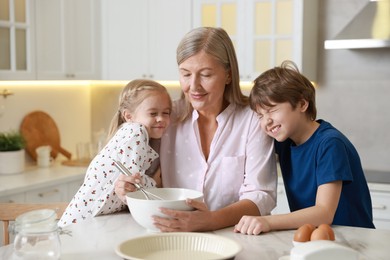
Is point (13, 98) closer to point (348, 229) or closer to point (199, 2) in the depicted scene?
point (199, 2)

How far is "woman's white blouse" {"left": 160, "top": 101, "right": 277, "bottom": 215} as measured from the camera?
6.62 ft

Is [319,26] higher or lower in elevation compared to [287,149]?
higher

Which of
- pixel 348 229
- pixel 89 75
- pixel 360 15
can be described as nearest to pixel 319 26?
pixel 360 15

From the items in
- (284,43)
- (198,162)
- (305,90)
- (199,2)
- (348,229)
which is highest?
(199,2)

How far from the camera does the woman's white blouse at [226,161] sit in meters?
2.02

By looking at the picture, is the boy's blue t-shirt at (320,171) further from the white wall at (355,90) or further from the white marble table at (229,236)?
the white wall at (355,90)

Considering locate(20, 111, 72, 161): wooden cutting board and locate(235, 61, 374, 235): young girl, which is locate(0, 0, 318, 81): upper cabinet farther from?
locate(235, 61, 374, 235): young girl

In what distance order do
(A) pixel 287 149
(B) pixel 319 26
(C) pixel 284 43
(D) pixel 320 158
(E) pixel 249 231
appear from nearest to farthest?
(E) pixel 249 231
(D) pixel 320 158
(A) pixel 287 149
(C) pixel 284 43
(B) pixel 319 26

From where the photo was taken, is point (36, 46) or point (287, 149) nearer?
point (287, 149)

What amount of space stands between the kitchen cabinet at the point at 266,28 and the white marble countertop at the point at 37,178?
4.27 ft

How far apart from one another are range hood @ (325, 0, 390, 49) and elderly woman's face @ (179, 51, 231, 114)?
5.87ft

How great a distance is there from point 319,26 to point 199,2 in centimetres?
85

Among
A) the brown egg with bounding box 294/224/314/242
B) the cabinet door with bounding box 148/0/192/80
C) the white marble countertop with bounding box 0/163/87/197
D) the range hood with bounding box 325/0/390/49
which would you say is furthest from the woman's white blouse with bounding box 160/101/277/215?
the cabinet door with bounding box 148/0/192/80

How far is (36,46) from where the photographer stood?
3889 mm
